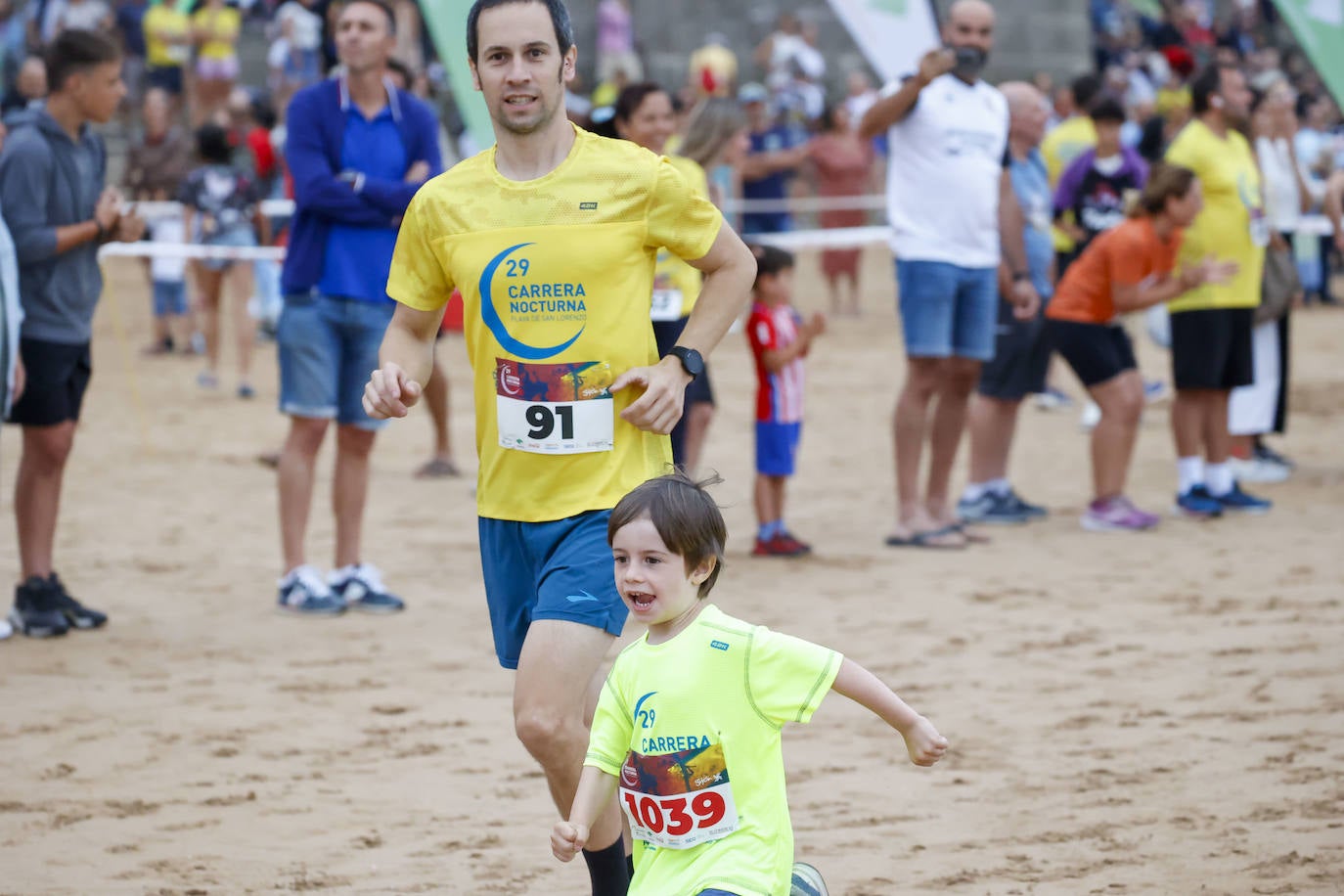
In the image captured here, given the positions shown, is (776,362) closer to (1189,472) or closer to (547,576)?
(1189,472)

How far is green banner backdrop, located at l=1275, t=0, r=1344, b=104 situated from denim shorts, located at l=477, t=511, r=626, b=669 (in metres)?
9.59

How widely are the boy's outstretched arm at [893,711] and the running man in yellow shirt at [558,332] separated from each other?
67cm

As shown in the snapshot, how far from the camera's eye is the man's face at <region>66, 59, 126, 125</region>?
650cm

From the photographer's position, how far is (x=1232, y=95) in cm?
899

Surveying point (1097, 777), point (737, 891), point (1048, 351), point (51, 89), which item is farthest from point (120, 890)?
point (1048, 351)

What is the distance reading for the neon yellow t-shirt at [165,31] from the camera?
20312 mm

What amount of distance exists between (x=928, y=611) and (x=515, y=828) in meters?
2.92

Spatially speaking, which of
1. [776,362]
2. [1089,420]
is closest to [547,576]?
[776,362]

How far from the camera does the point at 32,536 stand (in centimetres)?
669

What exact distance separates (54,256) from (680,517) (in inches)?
164

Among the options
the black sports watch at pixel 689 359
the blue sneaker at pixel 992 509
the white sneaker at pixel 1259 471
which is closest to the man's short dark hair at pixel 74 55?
the black sports watch at pixel 689 359

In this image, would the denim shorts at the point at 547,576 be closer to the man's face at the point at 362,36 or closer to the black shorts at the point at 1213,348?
the man's face at the point at 362,36

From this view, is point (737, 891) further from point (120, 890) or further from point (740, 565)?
point (740, 565)

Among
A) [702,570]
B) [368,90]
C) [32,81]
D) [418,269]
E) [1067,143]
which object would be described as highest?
[32,81]
